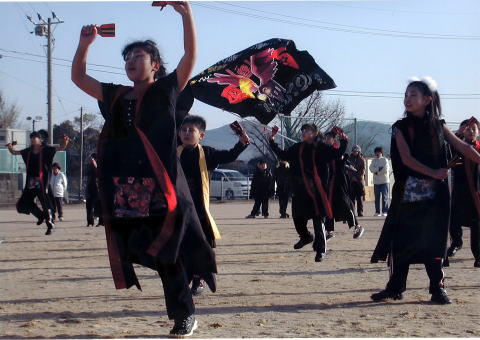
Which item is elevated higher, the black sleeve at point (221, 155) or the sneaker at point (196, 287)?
the black sleeve at point (221, 155)

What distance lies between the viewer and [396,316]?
5.82 meters

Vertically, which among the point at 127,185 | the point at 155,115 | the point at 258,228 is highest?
the point at 155,115

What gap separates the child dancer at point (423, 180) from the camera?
Answer: 6.40m

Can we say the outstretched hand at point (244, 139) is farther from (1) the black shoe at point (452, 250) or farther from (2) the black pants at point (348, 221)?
(2) the black pants at point (348, 221)

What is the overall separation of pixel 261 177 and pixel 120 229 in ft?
61.1

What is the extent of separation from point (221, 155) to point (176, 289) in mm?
2474

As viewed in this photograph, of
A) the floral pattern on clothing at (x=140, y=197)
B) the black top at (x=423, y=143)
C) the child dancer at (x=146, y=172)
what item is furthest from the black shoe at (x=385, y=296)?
the floral pattern on clothing at (x=140, y=197)

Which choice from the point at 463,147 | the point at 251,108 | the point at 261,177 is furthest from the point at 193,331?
the point at 261,177

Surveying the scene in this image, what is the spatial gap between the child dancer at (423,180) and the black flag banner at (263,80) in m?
5.24

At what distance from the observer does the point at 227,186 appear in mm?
38344

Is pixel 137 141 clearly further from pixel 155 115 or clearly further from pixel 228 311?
pixel 228 311

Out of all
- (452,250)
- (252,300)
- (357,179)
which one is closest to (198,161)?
(252,300)

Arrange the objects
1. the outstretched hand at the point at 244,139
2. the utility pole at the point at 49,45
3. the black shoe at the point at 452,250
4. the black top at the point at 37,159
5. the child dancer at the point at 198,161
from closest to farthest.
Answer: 1. the child dancer at the point at 198,161
2. the outstretched hand at the point at 244,139
3. the black shoe at the point at 452,250
4. the black top at the point at 37,159
5. the utility pole at the point at 49,45


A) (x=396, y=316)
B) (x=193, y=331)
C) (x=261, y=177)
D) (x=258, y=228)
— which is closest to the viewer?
(x=193, y=331)
